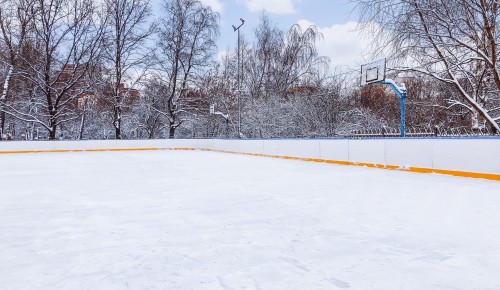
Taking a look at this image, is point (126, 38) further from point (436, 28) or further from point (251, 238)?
point (251, 238)

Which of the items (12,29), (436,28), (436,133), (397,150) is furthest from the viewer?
(12,29)

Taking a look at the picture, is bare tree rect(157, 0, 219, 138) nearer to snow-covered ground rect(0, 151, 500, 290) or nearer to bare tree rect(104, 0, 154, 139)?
bare tree rect(104, 0, 154, 139)

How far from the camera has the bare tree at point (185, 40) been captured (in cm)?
2766

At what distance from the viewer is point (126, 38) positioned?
1072 inches

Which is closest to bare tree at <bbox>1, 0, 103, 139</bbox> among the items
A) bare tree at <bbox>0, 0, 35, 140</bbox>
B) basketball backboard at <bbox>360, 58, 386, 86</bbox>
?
bare tree at <bbox>0, 0, 35, 140</bbox>

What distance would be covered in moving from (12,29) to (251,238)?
27.3 meters

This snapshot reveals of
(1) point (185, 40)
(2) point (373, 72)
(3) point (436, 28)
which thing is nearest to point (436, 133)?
(2) point (373, 72)

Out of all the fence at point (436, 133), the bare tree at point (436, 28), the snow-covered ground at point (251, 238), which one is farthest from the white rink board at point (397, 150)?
the bare tree at point (436, 28)

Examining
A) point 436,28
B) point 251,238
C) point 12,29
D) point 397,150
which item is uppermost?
point 12,29

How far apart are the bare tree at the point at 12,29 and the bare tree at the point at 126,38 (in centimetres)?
500

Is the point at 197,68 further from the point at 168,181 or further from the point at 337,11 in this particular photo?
the point at 168,181

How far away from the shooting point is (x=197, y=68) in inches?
1126

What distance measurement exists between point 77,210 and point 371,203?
13.3 ft

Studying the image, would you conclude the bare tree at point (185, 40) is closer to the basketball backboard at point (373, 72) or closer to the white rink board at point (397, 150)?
the white rink board at point (397, 150)
